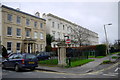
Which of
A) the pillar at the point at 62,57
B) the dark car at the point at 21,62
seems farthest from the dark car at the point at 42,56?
the dark car at the point at 21,62

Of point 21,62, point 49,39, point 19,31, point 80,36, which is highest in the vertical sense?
point 19,31

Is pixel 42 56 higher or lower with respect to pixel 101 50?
lower

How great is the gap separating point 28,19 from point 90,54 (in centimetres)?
1756

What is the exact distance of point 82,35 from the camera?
1788 inches

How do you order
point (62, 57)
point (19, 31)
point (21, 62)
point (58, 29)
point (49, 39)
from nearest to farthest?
1. point (21, 62)
2. point (62, 57)
3. point (19, 31)
4. point (49, 39)
5. point (58, 29)

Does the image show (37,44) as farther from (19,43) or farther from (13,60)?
(13,60)

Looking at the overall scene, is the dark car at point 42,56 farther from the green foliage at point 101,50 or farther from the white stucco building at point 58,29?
the white stucco building at point 58,29

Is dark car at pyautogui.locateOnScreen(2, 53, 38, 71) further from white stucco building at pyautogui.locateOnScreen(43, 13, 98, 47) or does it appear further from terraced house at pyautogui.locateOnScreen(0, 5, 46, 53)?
white stucco building at pyautogui.locateOnScreen(43, 13, 98, 47)

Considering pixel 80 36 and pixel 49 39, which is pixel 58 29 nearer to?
pixel 49 39

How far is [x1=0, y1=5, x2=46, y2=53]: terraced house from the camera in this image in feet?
88.5

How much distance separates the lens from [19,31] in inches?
1214

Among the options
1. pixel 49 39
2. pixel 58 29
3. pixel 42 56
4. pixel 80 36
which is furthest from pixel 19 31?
pixel 80 36

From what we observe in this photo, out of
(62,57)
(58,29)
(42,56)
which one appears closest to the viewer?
(62,57)

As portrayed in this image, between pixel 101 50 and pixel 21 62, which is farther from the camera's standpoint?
pixel 101 50
